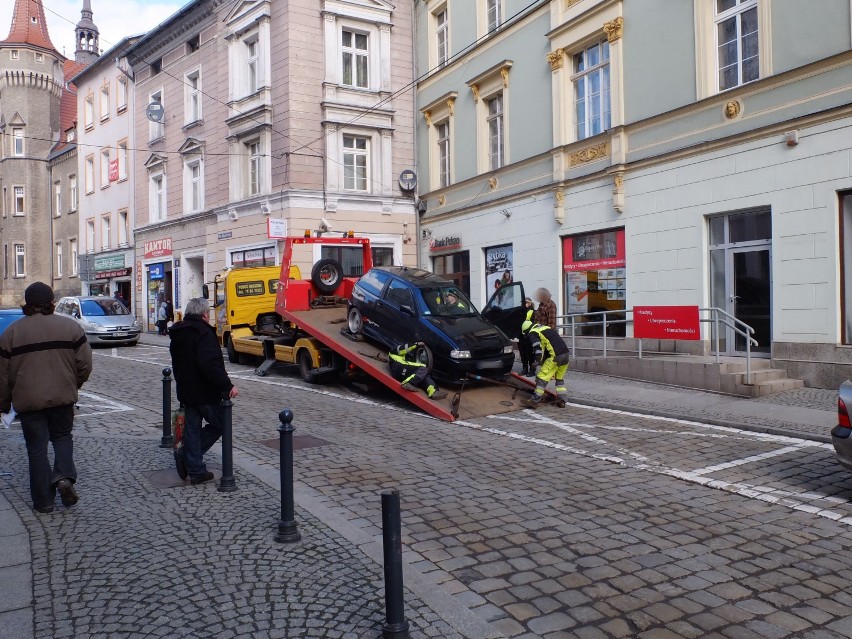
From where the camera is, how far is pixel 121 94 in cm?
3400

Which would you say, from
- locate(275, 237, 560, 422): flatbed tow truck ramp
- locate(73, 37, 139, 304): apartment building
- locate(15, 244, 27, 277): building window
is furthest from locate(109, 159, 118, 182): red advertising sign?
locate(275, 237, 560, 422): flatbed tow truck ramp

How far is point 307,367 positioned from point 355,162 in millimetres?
12631

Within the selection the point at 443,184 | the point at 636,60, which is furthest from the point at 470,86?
the point at 636,60

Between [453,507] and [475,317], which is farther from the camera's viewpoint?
[475,317]

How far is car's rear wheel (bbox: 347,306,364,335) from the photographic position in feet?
42.3

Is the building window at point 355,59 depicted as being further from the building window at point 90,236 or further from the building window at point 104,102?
the building window at point 90,236

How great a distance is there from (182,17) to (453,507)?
27.9m

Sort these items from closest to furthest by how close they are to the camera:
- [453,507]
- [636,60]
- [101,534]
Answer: [101,534]
[453,507]
[636,60]

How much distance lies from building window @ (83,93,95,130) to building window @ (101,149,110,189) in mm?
2232

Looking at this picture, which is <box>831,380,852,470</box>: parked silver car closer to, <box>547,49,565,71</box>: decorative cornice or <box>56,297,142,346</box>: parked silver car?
<box>547,49,565,71</box>: decorative cornice

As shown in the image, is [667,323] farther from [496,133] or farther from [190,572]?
[190,572]

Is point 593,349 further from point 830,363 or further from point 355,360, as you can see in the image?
point 355,360

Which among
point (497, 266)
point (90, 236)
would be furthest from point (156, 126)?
point (497, 266)

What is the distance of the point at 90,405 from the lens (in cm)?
1101
